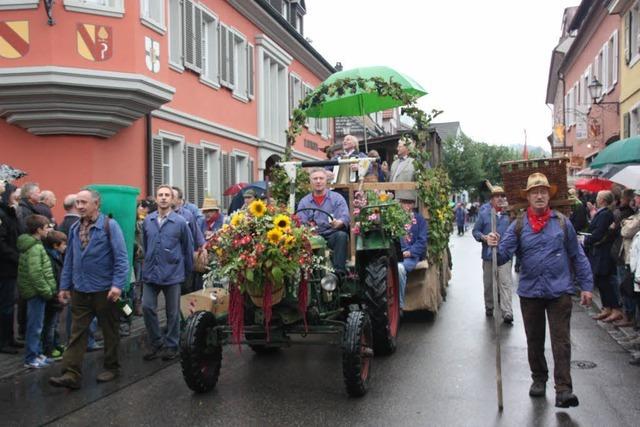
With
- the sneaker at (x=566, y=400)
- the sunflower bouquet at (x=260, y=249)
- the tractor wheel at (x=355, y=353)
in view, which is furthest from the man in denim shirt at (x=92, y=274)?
the sneaker at (x=566, y=400)

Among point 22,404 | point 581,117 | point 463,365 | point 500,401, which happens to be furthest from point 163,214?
point 581,117

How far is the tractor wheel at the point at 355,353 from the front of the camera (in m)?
6.08

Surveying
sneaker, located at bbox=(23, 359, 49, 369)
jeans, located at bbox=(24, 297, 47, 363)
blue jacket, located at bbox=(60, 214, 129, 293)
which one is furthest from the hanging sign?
sneaker, located at bbox=(23, 359, 49, 369)

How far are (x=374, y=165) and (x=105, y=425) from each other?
6294mm

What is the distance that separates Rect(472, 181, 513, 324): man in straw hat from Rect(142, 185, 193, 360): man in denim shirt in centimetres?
415

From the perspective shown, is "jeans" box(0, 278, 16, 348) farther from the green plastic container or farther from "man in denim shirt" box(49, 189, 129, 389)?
"man in denim shirt" box(49, 189, 129, 389)

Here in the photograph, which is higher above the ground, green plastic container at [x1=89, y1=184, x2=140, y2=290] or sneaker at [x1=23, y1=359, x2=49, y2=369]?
green plastic container at [x1=89, y1=184, x2=140, y2=290]

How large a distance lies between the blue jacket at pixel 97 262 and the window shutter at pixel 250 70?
13699 mm

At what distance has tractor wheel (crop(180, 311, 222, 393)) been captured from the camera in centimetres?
626

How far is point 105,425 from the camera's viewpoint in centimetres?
566

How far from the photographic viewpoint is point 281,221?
6.29 meters

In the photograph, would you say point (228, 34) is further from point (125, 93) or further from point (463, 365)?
point (463, 365)

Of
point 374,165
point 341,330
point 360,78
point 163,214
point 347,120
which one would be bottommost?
point 341,330

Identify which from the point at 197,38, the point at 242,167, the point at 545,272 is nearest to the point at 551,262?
the point at 545,272
